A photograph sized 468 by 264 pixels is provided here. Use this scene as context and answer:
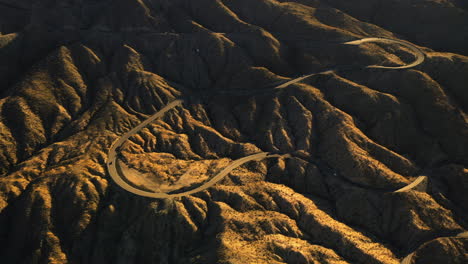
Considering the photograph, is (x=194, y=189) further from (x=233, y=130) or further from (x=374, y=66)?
(x=374, y=66)

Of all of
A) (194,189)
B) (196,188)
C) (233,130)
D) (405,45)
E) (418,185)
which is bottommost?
(194,189)

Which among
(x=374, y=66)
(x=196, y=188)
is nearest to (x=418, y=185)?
(x=374, y=66)

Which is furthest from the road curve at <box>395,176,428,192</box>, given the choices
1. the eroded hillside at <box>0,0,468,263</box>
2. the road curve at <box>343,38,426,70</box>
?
the road curve at <box>343,38,426,70</box>

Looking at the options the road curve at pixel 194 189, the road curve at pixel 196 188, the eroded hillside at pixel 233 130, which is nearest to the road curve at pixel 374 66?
the road curve at pixel 196 188

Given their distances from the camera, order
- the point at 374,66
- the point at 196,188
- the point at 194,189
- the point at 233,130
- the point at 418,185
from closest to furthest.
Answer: the point at 418,185, the point at 194,189, the point at 196,188, the point at 233,130, the point at 374,66

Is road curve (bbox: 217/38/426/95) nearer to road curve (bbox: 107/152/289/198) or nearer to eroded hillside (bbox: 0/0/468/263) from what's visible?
eroded hillside (bbox: 0/0/468/263)

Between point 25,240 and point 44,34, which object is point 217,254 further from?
point 44,34

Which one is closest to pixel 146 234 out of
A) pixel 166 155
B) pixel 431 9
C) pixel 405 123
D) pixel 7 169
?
pixel 166 155

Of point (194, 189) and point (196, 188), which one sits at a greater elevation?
point (196, 188)
